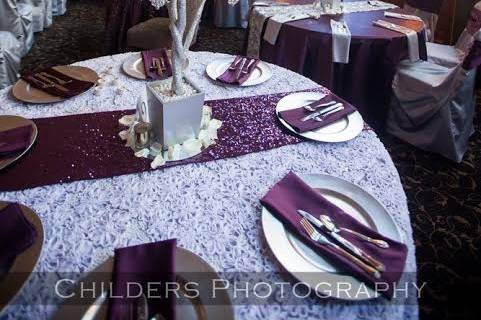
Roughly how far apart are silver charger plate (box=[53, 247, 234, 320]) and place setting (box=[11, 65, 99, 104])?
0.60 m

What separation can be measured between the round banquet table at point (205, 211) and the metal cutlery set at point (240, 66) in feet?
1.23

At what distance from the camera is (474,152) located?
7.15 ft

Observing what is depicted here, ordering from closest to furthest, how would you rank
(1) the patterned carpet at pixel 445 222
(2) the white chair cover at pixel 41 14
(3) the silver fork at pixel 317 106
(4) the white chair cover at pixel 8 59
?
1. (3) the silver fork at pixel 317 106
2. (1) the patterned carpet at pixel 445 222
3. (4) the white chair cover at pixel 8 59
4. (2) the white chair cover at pixel 41 14

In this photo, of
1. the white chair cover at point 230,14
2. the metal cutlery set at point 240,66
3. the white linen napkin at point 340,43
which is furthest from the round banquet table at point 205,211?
the white chair cover at point 230,14

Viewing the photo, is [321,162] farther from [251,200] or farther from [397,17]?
[397,17]

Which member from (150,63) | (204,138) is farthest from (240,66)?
(204,138)

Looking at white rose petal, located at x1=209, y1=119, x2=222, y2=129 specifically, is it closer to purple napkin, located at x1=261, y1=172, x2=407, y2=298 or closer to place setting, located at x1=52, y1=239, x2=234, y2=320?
purple napkin, located at x1=261, y1=172, x2=407, y2=298

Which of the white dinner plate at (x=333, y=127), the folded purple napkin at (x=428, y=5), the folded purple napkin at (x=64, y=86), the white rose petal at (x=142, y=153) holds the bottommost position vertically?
the white rose petal at (x=142, y=153)

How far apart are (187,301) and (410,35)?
1.77 m

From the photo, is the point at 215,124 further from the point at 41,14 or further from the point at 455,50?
the point at 41,14

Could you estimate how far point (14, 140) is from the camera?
833 mm

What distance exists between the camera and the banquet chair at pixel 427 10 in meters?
2.45

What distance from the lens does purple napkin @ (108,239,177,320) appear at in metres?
0.53

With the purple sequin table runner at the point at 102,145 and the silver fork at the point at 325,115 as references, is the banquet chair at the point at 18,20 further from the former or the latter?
the silver fork at the point at 325,115
